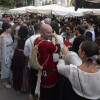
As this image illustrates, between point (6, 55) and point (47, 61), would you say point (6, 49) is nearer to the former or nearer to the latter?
point (6, 55)

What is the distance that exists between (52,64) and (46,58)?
0.63 feet

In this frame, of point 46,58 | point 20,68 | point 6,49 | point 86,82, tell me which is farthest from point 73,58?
point 6,49

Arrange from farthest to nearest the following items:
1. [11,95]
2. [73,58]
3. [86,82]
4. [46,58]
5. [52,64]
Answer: [11,95] → [52,64] → [46,58] → [73,58] → [86,82]

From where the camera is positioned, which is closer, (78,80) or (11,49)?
(78,80)

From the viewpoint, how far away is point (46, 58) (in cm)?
274

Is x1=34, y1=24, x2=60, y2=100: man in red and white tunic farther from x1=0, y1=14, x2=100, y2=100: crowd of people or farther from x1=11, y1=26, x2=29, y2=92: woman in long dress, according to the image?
x1=11, y1=26, x2=29, y2=92: woman in long dress

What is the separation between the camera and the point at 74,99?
1979 millimetres

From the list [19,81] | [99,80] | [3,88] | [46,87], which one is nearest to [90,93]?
[99,80]

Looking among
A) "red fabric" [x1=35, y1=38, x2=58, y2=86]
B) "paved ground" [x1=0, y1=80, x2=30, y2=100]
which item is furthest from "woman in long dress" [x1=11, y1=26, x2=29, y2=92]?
"red fabric" [x1=35, y1=38, x2=58, y2=86]

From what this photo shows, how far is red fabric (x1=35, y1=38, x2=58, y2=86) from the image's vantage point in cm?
268

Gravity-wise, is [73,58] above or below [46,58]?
above

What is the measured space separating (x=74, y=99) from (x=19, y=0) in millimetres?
58327

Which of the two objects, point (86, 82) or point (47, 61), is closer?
point (86, 82)

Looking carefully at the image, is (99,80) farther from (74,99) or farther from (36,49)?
(36,49)
